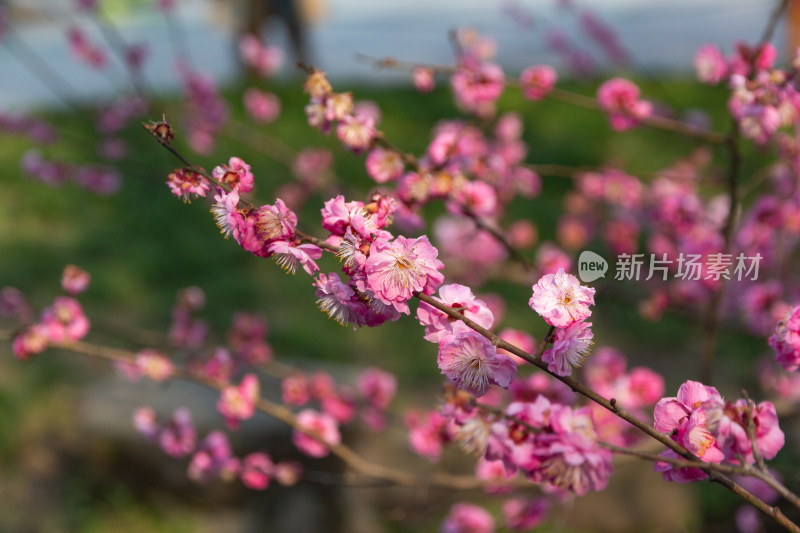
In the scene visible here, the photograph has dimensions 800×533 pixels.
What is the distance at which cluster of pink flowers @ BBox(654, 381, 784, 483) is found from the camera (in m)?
0.77

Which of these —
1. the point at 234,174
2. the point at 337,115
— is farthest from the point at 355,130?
the point at 234,174

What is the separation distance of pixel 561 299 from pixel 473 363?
0.13 m

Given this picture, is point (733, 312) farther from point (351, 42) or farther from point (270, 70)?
point (351, 42)

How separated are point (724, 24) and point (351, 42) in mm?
5582

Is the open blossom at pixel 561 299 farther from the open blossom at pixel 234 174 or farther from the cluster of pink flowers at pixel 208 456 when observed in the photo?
the cluster of pink flowers at pixel 208 456

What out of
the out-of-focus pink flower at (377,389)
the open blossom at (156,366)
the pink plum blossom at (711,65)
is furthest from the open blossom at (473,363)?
the out-of-focus pink flower at (377,389)

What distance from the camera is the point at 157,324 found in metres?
3.62

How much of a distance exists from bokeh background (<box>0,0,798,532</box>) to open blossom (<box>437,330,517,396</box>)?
801mm

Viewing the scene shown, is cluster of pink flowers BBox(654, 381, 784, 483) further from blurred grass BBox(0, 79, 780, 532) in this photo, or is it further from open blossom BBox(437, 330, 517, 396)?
blurred grass BBox(0, 79, 780, 532)

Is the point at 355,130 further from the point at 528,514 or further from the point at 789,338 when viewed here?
the point at 528,514

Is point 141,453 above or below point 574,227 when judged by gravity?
below

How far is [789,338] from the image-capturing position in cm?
88

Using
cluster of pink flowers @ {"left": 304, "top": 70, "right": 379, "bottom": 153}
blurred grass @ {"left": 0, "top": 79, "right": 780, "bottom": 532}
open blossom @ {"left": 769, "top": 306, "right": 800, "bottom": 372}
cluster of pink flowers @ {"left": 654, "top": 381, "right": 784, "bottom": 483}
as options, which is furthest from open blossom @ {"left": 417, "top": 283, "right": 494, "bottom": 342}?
blurred grass @ {"left": 0, "top": 79, "right": 780, "bottom": 532}

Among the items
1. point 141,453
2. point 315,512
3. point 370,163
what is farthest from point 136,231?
point 370,163
